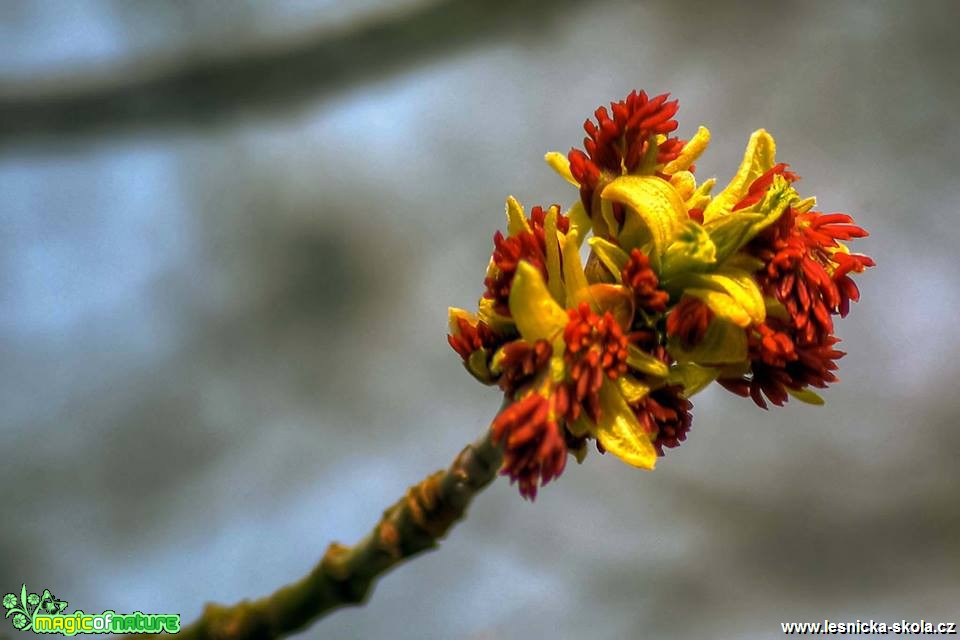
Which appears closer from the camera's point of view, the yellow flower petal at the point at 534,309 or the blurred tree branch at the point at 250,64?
the yellow flower petal at the point at 534,309

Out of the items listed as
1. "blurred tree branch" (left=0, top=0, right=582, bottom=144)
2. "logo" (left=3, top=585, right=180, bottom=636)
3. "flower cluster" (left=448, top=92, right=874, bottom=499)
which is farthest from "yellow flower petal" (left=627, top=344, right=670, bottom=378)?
"blurred tree branch" (left=0, top=0, right=582, bottom=144)

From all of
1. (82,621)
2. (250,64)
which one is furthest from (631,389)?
(250,64)

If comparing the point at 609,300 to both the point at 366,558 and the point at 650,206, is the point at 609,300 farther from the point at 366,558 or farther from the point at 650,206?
the point at 366,558

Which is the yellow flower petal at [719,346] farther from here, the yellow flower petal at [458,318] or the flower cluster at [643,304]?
the yellow flower petal at [458,318]

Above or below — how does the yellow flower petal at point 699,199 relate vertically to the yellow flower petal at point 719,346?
above

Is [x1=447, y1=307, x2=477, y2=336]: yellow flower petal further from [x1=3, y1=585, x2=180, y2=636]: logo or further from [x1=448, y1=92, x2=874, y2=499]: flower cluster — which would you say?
[x1=3, y1=585, x2=180, y2=636]: logo

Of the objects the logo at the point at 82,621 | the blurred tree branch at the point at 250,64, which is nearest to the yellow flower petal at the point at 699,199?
the logo at the point at 82,621

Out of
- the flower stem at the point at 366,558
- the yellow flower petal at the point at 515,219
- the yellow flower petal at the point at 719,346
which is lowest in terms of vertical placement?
the flower stem at the point at 366,558

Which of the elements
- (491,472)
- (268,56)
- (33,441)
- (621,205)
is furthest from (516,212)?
(33,441)
